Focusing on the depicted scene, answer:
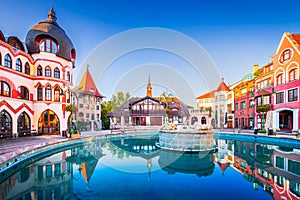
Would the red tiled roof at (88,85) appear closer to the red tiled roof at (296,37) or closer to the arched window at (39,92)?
the arched window at (39,92)

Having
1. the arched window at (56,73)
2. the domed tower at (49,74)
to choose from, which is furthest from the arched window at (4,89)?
the arched window at (56,73)

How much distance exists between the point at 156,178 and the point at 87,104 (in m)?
20.9

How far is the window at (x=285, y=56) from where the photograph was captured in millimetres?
20308

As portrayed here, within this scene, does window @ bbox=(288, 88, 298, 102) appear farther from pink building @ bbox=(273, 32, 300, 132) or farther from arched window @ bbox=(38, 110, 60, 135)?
arched window @ bbox=(38, 110, 60, 135)

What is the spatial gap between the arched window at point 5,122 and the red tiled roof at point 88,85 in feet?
38.3

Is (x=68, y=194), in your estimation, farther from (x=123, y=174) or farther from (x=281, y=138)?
(x=281, y=138)

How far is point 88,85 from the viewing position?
2717 cm

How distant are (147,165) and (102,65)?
35.7 ft

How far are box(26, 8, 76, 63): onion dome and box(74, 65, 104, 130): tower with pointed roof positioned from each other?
24.3 ft

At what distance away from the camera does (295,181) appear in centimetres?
712

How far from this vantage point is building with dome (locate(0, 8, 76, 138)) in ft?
47.5

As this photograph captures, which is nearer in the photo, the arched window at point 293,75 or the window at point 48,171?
the window at point 48,171

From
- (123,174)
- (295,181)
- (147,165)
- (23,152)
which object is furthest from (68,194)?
(295,181)

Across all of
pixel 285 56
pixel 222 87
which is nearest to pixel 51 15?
pixel 285 56
